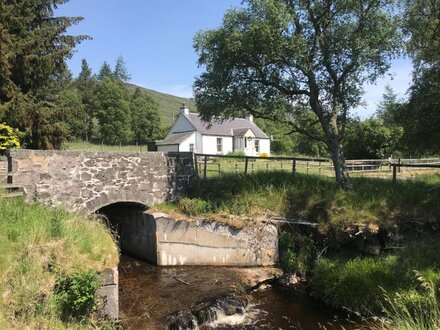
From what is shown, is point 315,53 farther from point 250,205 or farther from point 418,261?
point 418,261

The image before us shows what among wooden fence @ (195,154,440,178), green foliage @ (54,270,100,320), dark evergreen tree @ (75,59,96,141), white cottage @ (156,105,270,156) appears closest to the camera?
green foliage @ (54,270,100,320)

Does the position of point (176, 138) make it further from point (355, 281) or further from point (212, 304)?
point (355, 281)

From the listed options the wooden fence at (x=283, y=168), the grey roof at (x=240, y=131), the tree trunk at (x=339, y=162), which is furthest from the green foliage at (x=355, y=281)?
the grey roof at (x=240, y=131)

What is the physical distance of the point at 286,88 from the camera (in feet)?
43.5

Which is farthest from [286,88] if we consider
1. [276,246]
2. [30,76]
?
[30,76]

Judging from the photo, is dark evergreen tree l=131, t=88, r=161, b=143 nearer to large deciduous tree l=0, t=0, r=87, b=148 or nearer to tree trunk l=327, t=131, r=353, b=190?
large deciduous tree l=0, t=0, r=87, b=148

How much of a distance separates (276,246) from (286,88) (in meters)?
5.23

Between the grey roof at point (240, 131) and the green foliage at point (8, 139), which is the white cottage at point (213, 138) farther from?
the green foliage at point (8, 139)

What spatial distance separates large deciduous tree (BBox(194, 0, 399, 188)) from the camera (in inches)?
464

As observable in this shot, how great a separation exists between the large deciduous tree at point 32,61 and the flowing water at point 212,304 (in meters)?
9.24

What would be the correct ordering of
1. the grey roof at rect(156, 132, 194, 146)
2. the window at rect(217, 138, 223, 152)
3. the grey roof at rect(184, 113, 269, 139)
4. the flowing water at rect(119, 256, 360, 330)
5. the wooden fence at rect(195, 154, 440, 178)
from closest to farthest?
the flowing water at rect(119, 256, 360, 330) < the wooden fence at rect(195, 154, 440, 178) < the grey roof at rect(156, 132, 194, 146) < the grey roof at rect(184, 113, 269, 139) < the window at rect(217, 138, 223, 152)

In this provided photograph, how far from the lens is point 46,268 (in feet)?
22.9

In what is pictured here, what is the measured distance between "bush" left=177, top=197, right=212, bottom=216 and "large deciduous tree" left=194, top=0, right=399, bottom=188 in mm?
2948

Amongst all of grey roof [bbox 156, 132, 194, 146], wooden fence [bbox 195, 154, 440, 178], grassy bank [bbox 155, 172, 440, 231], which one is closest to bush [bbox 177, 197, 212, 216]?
grassy bank [bbox 155, 172, 440, 231]
